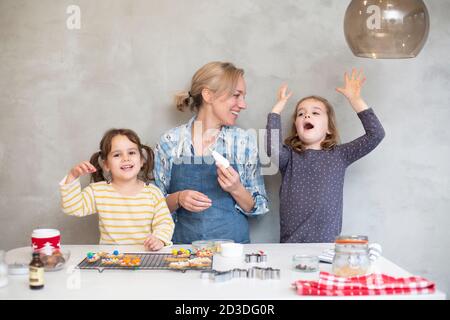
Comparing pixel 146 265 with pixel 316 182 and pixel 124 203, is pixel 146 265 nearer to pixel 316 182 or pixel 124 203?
pixel 124 203

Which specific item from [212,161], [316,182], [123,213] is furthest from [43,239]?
[316,182]

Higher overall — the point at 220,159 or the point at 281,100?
the point at 281,100

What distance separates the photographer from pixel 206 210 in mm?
2779

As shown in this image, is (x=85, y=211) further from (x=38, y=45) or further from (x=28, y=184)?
(x=38, y=45)

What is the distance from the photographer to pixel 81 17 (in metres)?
2.96

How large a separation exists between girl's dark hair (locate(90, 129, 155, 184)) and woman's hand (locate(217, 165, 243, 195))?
298 millimetres

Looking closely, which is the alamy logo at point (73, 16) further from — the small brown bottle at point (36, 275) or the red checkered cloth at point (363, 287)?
the red checkered cloth at point (363, 287)

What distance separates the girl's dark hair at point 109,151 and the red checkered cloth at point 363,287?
113cm

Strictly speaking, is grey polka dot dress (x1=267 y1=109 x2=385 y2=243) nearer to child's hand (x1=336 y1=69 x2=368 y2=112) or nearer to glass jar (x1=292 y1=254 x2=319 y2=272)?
child's hand (x1=336 y1=69 x2=368 y2=112)

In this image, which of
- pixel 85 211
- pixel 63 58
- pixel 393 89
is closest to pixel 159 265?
pixel 85 211

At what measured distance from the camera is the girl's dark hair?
2.57 metres

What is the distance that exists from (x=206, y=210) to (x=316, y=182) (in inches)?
19.4

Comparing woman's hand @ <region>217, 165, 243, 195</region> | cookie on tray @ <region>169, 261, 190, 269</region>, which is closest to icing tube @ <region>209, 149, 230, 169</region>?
woman's hand @ <region>217, 165, 243, 195</region>

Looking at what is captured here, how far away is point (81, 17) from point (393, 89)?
1.50 meters
